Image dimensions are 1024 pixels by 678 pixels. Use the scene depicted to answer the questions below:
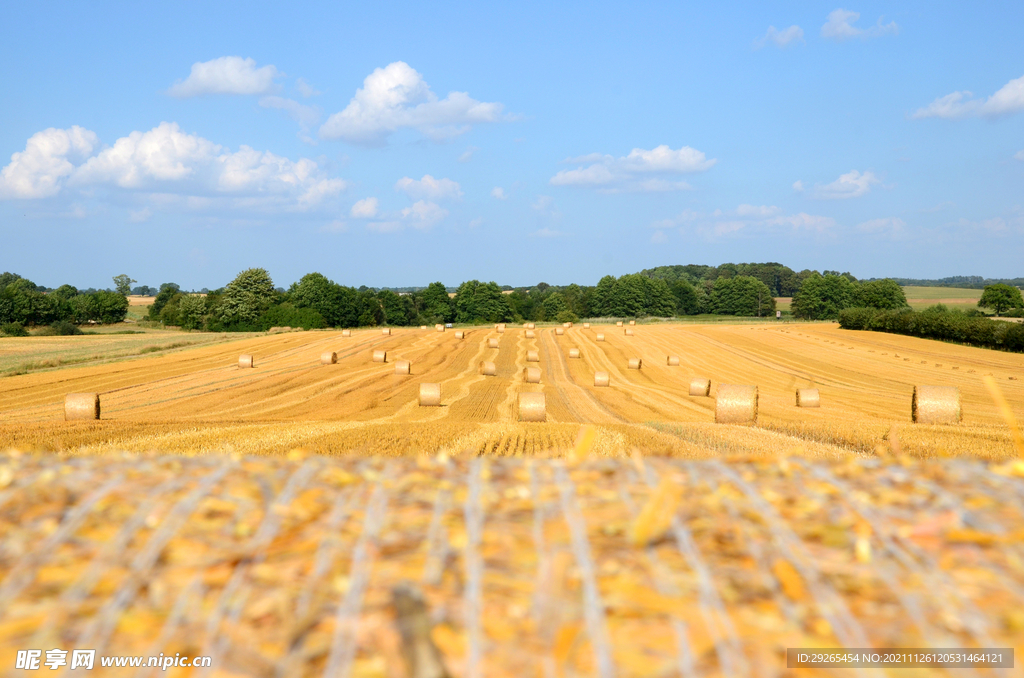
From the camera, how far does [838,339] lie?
54.0m

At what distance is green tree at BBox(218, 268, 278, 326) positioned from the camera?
84.4m

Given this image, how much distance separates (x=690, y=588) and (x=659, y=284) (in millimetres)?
126604

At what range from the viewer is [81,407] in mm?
19641

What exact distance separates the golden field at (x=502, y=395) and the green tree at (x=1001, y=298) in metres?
43.0

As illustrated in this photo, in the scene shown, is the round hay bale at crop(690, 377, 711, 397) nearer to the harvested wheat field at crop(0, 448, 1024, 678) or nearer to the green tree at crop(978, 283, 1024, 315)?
the harvested wheat field at crop(0, 448, 1024, 678)

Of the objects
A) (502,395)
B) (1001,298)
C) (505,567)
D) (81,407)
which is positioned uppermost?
(1001,298)

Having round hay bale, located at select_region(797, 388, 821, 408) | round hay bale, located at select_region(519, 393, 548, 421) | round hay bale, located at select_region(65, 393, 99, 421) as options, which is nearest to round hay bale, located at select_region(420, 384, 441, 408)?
round hay bale, located at select_region(519, 393, 548, 421)

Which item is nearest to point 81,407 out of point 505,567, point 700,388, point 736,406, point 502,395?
point 502,395

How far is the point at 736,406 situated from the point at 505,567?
16.8 metres

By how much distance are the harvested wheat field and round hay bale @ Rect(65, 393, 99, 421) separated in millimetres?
17268

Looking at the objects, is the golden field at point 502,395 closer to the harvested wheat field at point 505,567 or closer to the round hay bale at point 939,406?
the round hay bale at point 939,406

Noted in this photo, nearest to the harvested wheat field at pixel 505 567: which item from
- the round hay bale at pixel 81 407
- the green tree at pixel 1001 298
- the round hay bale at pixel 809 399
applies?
the round hay bale at pixel 81 407

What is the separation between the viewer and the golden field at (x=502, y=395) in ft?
45.7

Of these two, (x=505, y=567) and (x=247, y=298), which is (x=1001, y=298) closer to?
(x=247, y=298)
